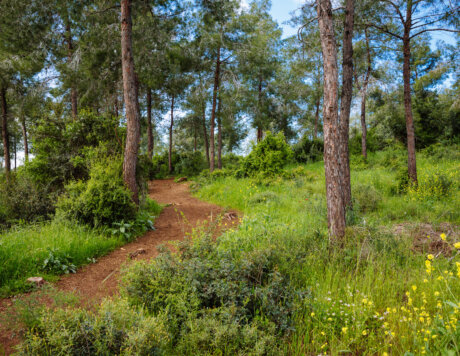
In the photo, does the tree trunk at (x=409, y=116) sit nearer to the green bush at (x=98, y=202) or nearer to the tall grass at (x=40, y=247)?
the green bush at (x=98, y=202)

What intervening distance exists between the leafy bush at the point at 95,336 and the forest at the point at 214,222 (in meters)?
0.02

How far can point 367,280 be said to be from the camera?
3184 millimetres

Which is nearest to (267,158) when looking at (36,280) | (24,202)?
(24,202)

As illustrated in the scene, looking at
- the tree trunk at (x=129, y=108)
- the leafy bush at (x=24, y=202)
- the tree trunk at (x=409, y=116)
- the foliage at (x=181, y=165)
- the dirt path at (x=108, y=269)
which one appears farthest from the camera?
the foliage at (x=181, y=165)

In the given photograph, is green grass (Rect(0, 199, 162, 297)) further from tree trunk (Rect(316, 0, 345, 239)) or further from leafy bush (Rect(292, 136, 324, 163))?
leafy bush (Rect(292, 136, 324, 163))

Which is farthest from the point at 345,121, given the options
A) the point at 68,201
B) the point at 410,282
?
the point at 68,201

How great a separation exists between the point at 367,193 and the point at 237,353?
658 cm

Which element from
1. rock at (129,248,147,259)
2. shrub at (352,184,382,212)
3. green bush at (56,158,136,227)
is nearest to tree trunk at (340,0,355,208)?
shrub at (352,184,382,212)

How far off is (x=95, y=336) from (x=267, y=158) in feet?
35.4

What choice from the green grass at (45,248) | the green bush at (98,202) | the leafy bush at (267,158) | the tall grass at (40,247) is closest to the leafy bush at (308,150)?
the leafy bush at (267,158)

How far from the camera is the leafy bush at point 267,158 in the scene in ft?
39.9

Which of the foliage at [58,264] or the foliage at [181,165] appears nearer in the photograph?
the foliage at [58,264]

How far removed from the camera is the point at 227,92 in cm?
1547

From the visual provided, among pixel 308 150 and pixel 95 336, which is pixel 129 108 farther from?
pixel 308 150
